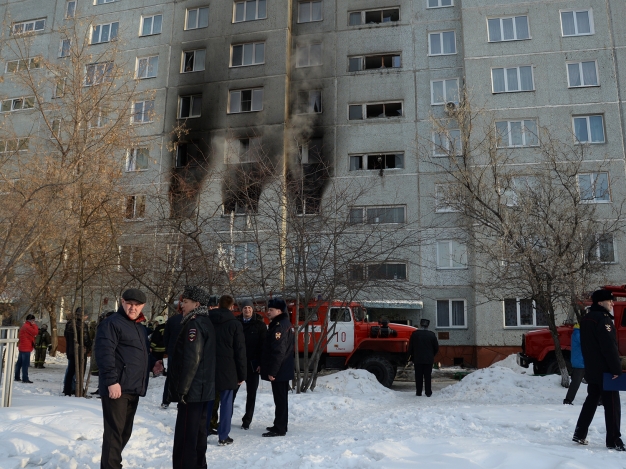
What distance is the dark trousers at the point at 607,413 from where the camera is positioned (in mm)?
6578

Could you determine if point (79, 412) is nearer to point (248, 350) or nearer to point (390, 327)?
point (248, 350)

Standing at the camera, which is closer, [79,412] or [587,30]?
[79,412]

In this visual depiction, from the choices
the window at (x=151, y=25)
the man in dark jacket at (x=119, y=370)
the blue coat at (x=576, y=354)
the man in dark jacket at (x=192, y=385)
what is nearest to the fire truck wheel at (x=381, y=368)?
the blue coat at (x=576, y=354)

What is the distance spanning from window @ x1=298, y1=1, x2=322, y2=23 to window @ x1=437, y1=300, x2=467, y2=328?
1610cm

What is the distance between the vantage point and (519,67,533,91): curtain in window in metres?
26.4

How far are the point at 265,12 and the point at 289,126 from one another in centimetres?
686

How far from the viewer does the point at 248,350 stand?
27.8 ft

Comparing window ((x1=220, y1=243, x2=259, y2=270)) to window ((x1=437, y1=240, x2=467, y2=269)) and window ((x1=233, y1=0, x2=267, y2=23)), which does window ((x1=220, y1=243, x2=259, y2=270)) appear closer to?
window ((x1=437, y1=240, x2=467, y2=269))

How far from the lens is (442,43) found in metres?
28.4

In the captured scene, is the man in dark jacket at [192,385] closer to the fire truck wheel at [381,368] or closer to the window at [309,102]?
the fire truck wheel at [381,368]

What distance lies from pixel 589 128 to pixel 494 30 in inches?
256

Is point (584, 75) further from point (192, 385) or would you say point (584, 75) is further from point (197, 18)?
point (192, 385)

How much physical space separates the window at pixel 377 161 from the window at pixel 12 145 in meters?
14.4

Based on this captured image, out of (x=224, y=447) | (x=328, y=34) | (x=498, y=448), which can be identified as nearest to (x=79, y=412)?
(x=224, y=447)
